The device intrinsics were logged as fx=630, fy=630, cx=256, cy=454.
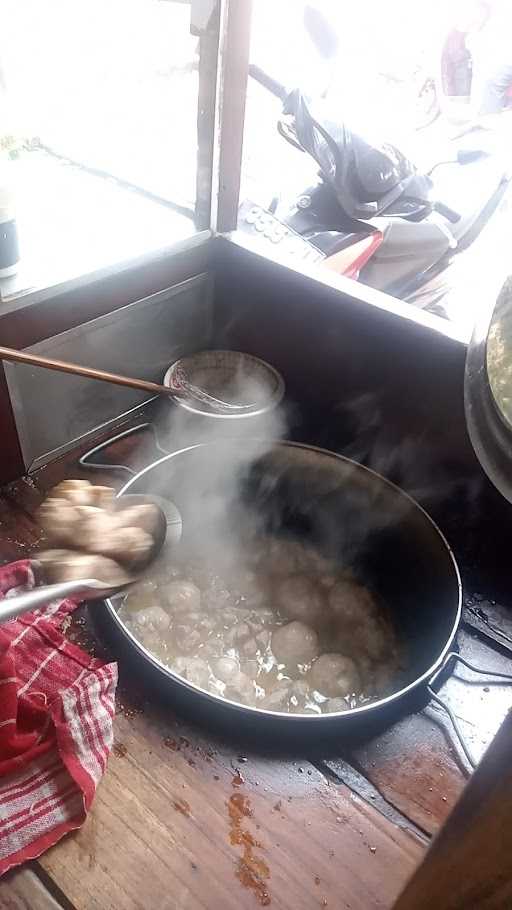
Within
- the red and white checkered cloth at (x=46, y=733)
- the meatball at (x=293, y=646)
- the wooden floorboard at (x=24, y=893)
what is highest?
the red and white checkered cloth at (x=46, y=733)

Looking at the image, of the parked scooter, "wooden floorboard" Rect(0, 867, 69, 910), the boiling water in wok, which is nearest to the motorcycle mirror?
the parked scooter

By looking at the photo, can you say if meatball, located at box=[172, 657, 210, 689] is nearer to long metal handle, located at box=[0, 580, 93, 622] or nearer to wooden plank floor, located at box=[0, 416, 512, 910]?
wooden plank floor, located at box=[0, 416, 512, 910]

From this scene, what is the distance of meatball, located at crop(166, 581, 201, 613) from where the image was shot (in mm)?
1752

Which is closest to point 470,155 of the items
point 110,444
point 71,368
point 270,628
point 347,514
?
point 347,514

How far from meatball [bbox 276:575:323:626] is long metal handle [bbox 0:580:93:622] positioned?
2.22 feet

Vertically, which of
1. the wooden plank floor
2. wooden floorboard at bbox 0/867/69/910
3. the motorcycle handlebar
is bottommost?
the wooden plank floor

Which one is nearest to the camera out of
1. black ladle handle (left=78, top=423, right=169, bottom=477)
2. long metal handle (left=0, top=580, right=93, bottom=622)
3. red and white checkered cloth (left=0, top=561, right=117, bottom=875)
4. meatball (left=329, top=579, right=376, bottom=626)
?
long metal handle (left=0, top=580, right=93, bottom=622)

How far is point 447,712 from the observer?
4.96ft

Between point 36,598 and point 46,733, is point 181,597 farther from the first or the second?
point 36,598

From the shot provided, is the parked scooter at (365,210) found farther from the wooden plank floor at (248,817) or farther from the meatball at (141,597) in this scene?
the wooden plank floor at (248,817)

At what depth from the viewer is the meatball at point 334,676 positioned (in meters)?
1.63

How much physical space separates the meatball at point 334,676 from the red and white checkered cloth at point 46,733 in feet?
1.72

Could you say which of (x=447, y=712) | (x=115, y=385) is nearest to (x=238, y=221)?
(x=115, y=385)

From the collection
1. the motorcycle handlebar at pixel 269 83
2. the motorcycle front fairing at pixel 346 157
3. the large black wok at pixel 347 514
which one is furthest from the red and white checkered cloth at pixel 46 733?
the motorcycle handlebar at pixel 269 83
